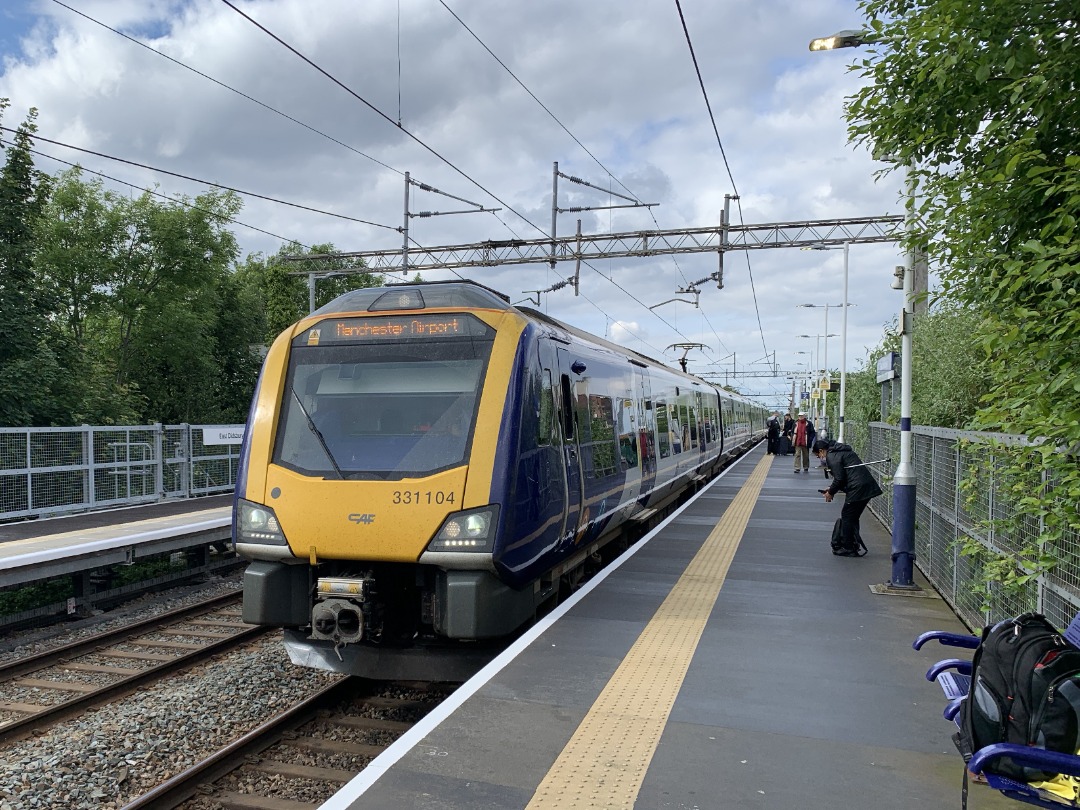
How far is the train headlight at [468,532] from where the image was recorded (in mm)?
5527

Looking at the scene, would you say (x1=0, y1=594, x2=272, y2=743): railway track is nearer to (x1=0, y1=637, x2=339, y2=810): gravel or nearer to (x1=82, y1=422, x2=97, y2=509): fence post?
(x1=0, y1=637, x2=339, y2=810): gravel

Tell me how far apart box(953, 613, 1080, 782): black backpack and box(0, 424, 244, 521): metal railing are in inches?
480

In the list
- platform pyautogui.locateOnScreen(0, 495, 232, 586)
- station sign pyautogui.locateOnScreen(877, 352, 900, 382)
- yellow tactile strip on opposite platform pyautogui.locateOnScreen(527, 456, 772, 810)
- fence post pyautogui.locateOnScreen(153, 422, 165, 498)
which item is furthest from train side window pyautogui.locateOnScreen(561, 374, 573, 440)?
fence post pyautogui.locateOnScreen(153, 422, 165, 498)

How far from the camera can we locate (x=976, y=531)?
6195mm

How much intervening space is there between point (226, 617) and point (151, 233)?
17603 mm

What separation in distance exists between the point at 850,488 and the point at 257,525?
21.4 ft

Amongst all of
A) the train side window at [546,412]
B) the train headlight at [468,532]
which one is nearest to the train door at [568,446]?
the train side window at [546,412]

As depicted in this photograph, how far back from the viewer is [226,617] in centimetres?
941


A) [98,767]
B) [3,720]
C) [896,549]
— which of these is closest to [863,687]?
[896,549]

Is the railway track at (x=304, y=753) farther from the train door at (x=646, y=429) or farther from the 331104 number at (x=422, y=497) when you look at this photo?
the train door at (x=646, y=429)

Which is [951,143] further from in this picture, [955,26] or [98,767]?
[98,767]

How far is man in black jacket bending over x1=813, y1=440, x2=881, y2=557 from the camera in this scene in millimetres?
9344

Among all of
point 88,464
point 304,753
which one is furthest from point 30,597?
point 304,753

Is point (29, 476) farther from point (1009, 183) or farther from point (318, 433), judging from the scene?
point (1009, 183)
